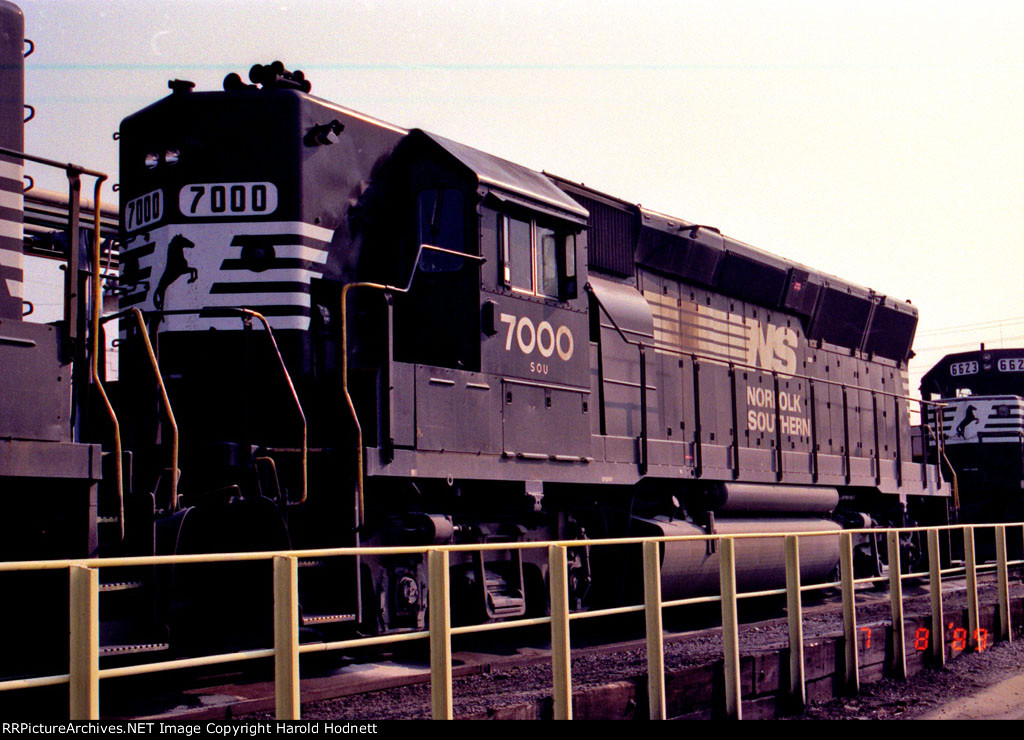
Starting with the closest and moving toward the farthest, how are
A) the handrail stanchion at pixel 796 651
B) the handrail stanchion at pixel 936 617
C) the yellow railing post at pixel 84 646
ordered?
the yellow railing post at pixel 84 646, the handrail stanchion at pixel 796 651, the handrail stanchion at pixel 936 617

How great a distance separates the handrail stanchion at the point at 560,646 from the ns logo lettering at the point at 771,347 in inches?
329

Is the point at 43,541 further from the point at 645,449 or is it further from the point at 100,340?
the point at 645,449

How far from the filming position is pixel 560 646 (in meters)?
5.52

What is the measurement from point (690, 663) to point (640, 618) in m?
4.79

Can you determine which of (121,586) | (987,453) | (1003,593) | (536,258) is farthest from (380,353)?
(987,453)

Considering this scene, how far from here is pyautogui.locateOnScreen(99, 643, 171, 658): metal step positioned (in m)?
5.40

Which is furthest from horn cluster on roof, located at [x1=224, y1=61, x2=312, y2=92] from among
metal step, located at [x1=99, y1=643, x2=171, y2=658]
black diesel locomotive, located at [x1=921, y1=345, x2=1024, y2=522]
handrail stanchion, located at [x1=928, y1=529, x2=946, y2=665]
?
black diesel locomotive, located at [x1=921, y1=345, x2=1024, y2=522]

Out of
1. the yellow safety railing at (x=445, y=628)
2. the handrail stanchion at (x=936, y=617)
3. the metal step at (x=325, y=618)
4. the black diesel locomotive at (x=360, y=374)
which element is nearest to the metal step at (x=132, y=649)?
the black diesel locomotive at (x=360, y=374)

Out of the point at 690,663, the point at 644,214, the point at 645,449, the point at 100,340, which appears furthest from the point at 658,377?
the point at 100,340

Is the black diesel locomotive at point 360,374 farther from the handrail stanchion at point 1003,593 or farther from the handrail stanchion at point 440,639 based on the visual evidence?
the handrail stanchion at point 1003,593

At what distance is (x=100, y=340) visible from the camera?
6.47 meters

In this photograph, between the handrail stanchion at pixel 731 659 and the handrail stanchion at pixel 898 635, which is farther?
the handrail stanchion at pixel 898 635

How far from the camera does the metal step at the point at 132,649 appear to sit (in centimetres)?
540
